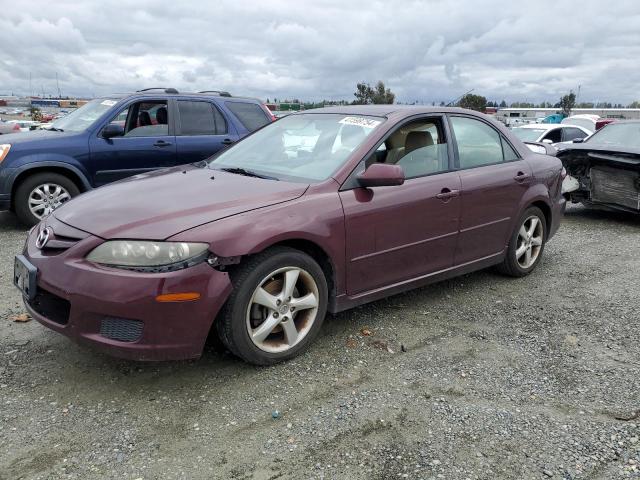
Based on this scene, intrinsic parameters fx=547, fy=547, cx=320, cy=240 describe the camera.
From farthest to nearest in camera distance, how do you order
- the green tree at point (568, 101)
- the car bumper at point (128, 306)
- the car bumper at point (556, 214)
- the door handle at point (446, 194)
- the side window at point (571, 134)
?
the green tree at point (568, 101) → the side window at point (571, 134) → the car bumper at point (556, 214) → the door handle at point (446, 194) → the car bumper at point (128, 306)

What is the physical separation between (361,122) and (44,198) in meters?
4.77

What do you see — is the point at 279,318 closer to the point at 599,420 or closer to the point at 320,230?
the point at 320,230

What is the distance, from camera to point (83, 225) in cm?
314

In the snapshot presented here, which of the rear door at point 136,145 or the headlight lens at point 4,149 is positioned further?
the rear door at point 136,145

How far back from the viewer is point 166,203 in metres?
3.27

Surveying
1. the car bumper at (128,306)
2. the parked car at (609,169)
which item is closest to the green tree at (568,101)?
the parked car at (609,169)

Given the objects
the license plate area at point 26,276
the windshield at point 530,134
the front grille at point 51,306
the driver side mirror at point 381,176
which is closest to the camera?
the front grille at point 51,306

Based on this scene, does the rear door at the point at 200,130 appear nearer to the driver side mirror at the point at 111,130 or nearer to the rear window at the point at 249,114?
the rear window at the point at 249,114

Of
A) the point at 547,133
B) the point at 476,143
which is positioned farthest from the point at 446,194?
the point at 547,133

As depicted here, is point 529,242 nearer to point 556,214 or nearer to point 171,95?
point 556,214

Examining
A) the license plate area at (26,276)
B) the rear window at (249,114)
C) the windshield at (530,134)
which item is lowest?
the license plate area at (26,276)

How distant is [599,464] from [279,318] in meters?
1.83

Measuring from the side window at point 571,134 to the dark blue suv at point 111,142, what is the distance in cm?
952

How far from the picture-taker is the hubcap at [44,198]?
22.6 feet
